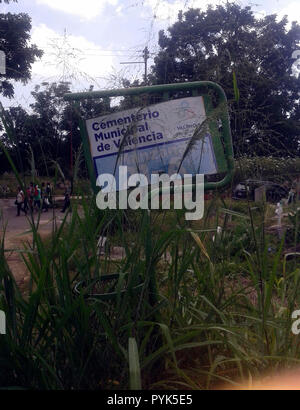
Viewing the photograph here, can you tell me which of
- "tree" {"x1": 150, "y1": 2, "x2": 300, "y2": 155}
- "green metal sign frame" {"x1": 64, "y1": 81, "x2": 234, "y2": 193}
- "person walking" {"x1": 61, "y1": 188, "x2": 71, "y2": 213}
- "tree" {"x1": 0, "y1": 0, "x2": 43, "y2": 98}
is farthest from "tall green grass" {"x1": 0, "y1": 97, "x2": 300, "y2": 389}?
"tree" {"x1": 0, "y1": 0, "x2": 43, "y2": 98}

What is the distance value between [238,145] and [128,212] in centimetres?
52

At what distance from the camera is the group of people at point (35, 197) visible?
1514 millimetres

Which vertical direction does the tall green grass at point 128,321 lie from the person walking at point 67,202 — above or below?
below

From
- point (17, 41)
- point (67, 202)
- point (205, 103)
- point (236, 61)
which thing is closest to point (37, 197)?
point (67, 202)

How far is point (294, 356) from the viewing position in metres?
1.52

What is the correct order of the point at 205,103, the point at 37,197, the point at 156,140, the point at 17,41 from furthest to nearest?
1. the point at 17,41
2. the point at 205,103
3. the point at 156,140
4. the point at 37,197

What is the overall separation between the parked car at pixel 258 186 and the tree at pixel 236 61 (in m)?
0.14

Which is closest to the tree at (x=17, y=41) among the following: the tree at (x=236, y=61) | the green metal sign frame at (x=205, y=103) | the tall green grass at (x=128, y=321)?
the green metal sign frame at (x=205, y=103)

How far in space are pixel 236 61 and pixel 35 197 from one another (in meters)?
1.02

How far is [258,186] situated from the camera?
5.80 feet

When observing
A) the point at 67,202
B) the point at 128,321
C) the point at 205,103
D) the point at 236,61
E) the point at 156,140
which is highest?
the point at 236,61

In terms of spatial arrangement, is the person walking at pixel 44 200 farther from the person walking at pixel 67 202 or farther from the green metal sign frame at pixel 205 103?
the green metal sign frame at pixel 205 103

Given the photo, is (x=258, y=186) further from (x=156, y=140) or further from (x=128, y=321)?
(x=128, y=321)
